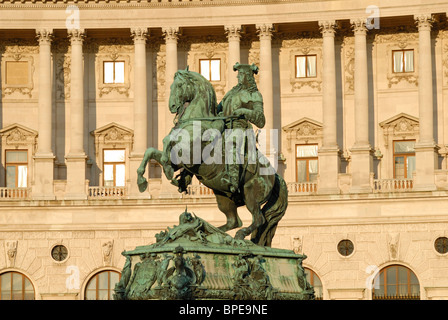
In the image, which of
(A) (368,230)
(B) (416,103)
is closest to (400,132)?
(B) (416,103)

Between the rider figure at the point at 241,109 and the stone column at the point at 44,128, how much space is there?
113 feet

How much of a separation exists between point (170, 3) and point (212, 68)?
352cm

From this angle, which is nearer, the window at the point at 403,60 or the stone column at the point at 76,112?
the stone column at the point at 76,112

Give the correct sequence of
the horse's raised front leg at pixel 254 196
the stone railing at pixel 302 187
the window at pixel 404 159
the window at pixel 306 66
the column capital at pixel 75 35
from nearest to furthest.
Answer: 1. the horse's raised front leg at pixel 254 196
2. the stone railing at pixel 302 187
3. the window at pixel 404 159
4. the column capital at pixel 75 35
5. the window at pixel 306 66

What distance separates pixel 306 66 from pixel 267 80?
2559 mm

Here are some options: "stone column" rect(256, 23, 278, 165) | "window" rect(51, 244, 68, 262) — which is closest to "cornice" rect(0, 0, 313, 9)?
"stone column" rect(256, 23, 278, 165)

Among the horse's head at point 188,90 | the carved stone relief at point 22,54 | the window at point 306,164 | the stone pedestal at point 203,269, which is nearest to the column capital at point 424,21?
the window at point 306,164

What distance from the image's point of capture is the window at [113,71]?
212 ft

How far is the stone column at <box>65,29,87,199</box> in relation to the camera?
6194 centimetres

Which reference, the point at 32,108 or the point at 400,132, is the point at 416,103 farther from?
the point at 32,108

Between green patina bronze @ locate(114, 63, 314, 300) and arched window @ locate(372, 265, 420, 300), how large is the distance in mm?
31023

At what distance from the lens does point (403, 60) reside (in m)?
62.9

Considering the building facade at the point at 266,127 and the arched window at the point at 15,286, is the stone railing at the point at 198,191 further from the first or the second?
the arched window at the point at 15,286

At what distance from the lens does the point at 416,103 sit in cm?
6259
